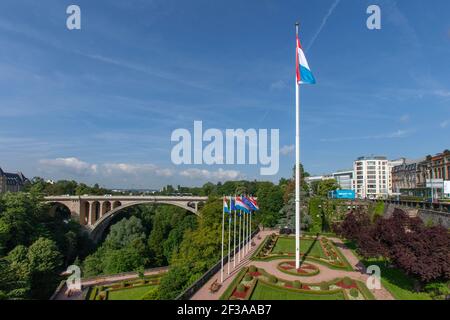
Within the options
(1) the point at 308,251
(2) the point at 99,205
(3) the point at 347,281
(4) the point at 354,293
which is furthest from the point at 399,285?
(2) the point at 99,205

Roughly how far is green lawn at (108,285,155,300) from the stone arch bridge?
3584 centimetres

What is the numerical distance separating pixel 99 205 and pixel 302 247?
43.5 meters

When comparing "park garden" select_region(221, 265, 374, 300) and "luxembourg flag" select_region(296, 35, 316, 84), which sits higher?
"luxembourg flag" select_region(296, 35, 316, 84)

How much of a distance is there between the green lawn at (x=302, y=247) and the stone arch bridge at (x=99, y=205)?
26.0 m

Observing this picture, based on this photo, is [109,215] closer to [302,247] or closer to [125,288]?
[125,288]

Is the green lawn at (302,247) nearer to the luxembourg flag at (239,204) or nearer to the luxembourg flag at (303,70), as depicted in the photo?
the luxembourg flag at (239,204)

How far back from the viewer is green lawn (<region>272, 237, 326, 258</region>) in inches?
1291

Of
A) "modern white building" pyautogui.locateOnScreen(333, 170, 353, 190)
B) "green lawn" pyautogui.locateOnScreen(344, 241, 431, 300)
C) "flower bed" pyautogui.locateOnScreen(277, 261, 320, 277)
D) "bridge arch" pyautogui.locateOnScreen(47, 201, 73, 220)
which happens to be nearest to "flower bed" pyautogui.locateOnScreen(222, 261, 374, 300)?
"green lawn" pyautogui.locateOnScreen(344, 241, 431, 300)

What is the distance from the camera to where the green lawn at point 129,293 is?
2405 centimetres

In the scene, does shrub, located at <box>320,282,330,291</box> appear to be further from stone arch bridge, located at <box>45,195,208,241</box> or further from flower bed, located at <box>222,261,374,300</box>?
stone arch bridge, located at <box>45,195,208,241</box>

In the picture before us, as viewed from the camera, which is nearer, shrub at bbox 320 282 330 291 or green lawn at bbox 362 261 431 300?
green lawn at bbox 362 261 431 300

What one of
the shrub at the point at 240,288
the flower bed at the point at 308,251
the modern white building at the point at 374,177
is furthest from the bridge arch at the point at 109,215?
the modern white building at the point at 374,177
